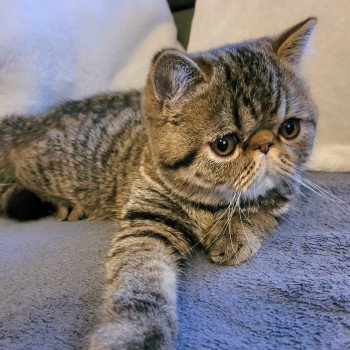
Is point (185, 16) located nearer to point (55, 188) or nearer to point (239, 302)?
point (55, 188)

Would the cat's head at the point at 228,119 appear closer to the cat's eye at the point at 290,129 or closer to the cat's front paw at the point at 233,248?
the cat's eye at the point at 290,129

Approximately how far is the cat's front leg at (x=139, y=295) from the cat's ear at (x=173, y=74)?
0.35m

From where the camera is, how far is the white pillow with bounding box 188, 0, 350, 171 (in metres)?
1.38

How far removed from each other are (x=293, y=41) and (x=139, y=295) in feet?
2.42

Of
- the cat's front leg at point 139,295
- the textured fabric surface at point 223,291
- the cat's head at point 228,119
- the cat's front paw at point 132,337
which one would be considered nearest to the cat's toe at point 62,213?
the textured fabric surface at point 223,291

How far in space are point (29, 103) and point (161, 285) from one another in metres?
1.08

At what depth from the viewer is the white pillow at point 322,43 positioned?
4.51ft

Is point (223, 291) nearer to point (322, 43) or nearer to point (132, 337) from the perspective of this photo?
point (132, 337)

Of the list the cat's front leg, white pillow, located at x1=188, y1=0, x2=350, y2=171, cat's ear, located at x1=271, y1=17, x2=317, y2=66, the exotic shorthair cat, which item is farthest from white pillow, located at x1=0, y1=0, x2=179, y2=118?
the cat's front leg

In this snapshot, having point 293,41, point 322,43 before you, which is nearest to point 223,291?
point 293,41

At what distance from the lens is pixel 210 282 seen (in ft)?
3.07

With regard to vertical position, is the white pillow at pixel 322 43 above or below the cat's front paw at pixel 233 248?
above

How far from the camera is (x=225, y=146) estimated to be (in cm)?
98

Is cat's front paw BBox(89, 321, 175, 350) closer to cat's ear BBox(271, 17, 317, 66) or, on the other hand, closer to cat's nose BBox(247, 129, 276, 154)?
cat's nose BBox(247, 129, 276, 154)
